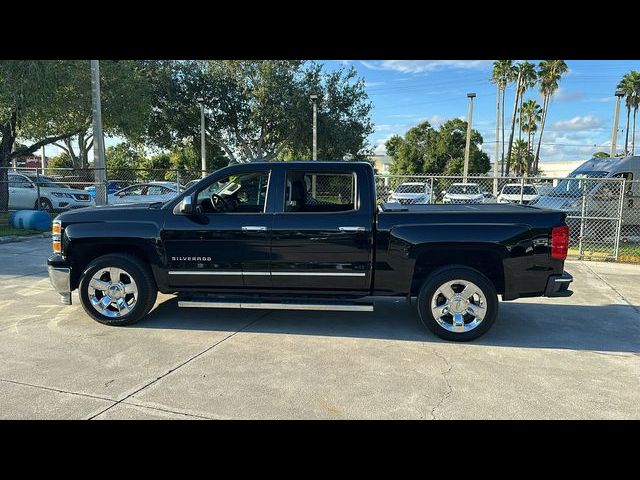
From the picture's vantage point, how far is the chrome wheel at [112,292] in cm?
521

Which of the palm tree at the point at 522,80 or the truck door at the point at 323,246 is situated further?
Result: the palm tree at the point at 522,80

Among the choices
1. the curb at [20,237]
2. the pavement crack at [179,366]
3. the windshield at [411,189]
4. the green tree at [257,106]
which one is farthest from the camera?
the green tree at [257,106]

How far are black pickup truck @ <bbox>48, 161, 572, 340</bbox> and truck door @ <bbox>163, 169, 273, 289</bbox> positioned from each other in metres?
0.01

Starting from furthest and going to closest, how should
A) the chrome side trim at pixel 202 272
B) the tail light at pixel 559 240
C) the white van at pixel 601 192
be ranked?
the white van at pixel 601 192 → the chrome side trim at pixel 202 272 → the tail light at pixel 559 240

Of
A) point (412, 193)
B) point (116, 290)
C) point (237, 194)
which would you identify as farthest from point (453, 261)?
point (412, 193)

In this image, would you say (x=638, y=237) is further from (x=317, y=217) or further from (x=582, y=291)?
(x=317, y=217)

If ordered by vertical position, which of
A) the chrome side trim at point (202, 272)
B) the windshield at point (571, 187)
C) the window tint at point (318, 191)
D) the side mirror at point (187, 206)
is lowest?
the chrome side trim at point (202, 272)

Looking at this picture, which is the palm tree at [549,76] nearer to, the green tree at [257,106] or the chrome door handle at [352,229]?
the green tree at [257,106]

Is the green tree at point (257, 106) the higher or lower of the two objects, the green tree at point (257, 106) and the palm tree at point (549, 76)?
the lower

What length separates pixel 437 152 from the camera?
46844mm

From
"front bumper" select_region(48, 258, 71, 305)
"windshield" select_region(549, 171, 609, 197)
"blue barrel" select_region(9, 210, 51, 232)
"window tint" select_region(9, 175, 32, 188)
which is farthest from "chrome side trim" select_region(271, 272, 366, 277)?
"window tint" select_region(9, 175, 32, 188)

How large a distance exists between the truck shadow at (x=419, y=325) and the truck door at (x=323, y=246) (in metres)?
0.59

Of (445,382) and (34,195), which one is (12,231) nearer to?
(34,195)

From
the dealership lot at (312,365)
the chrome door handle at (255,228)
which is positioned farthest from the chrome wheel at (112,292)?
the chrome door handle at (255,228)
